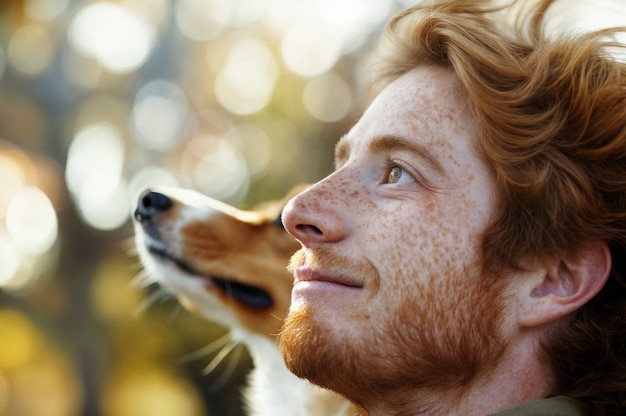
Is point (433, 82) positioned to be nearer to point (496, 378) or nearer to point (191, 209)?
point (496, 378)

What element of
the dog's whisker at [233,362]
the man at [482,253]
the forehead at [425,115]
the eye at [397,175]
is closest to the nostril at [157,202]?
the dog's whisker at [233,362]

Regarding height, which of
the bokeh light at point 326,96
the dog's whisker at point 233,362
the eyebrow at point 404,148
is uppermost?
the eyebrow at point 404,148

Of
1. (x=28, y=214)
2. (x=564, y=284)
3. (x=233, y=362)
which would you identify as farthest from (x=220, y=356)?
(x=28, y=214)

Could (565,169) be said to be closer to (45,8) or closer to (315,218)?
(315,218)

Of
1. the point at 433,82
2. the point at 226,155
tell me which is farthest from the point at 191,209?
the point at 226,155

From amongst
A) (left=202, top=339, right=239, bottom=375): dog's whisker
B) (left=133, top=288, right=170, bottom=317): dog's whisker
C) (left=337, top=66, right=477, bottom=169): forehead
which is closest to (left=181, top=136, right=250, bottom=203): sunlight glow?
(left=133, top=288, right=170, bottom=317): dog's whisker

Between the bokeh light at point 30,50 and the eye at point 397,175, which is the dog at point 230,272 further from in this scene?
the bokeh light at point 30,50

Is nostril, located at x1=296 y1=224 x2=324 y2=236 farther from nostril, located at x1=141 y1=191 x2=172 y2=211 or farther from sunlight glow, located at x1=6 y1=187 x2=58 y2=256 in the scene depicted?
sunlight glow, located at x1=6 y1=187 x2=58 y2=256

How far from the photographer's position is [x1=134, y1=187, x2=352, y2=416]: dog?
433 cm

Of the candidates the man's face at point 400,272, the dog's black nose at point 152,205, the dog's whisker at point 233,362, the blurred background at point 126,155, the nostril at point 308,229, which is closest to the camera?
the man's face at point 400,272

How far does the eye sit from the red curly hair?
21cm

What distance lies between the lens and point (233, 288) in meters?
4.44

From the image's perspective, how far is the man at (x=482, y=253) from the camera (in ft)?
8.06

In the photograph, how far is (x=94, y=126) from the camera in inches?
714
